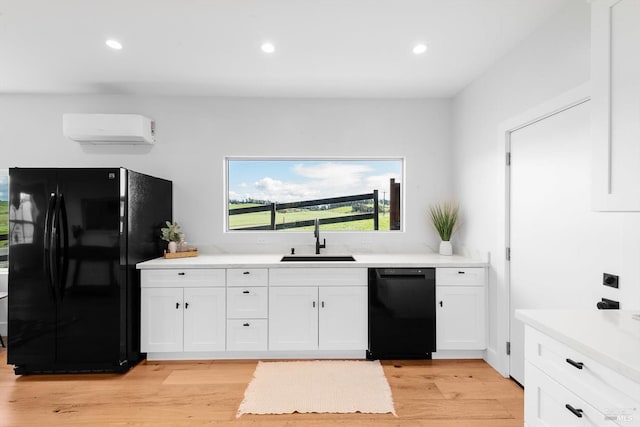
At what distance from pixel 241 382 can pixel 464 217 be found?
102 inches

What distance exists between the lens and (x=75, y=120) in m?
3.32

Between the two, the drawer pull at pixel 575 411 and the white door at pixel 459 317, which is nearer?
the drawer pull at pixel 575 411

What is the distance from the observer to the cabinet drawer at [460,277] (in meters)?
3.05

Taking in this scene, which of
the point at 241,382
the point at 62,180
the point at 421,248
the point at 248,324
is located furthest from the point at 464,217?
the point at 62,180

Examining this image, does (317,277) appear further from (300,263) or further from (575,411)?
(575,411)

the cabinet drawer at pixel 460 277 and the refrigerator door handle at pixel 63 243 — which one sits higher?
the refrigerator door handle at pixel 63 243

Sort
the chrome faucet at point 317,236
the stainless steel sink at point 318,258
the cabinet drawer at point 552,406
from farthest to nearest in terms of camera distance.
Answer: the chrome faucet at point 317,236 < the stainless steel sink at point 318,258 < the cabinet drawer at point 552,406

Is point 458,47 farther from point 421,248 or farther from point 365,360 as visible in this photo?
point 365,360

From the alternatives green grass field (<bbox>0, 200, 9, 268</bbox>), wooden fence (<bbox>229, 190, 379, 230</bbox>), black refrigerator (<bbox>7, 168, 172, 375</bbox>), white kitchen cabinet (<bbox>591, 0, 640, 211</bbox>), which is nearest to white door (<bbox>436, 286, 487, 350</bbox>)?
wooden fence (<bbox>229, 190, 379, 230</bbox>)

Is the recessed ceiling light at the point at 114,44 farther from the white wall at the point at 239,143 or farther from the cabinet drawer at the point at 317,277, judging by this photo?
the cabinet drawer at the point at 317,277

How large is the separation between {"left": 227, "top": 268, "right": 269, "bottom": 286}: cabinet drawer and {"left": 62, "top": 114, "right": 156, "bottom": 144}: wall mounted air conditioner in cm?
172

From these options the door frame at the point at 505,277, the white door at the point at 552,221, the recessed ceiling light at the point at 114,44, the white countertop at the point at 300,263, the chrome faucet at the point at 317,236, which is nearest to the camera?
the white door at the point at 552,221

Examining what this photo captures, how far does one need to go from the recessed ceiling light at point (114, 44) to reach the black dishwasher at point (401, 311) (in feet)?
9.03

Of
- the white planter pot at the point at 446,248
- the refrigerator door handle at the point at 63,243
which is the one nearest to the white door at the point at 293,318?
the white planter pot at the point at 446,248
